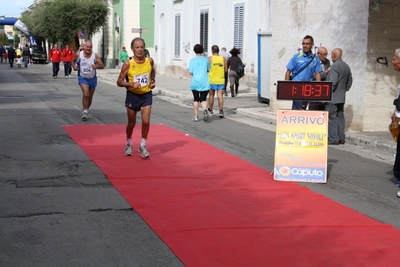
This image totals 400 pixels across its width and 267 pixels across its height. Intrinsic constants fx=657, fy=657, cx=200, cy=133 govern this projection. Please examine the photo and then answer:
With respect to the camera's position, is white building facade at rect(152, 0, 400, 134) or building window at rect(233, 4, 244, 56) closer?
white building facade at rect(152, 0, 400, 134)

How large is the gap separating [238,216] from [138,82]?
12.6ft

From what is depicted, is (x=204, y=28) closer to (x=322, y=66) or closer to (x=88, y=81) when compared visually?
(x=88, y=81)

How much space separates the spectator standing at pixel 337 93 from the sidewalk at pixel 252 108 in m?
0.54

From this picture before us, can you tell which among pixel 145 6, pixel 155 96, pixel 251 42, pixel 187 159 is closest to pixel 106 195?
pixel 187 159

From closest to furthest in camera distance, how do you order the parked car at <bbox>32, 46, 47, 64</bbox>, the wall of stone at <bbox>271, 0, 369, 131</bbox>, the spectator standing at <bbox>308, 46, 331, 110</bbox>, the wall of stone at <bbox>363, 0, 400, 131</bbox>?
1. the spectator standing at <bbox>308, 46, 331, 110</bbox>
2. the wall of stone at <bbox>363, 0, 400, 131</bbox>
3. the wall of stone at <bbox>271, 0, 369, 131</bbox>
4. the parked car at <bbox>32, 46, 47, 64</bbox>

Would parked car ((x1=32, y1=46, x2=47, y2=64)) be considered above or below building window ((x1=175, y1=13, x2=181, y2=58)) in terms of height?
below

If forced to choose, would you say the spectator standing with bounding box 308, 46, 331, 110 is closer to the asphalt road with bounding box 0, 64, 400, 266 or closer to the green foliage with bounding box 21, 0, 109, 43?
the asphalt road with bounding box 0, 64, 400, 266

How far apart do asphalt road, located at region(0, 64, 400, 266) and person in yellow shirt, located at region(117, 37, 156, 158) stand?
991mm

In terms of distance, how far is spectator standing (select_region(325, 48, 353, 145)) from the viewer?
12.9 m

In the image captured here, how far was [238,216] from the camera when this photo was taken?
7.03 metres

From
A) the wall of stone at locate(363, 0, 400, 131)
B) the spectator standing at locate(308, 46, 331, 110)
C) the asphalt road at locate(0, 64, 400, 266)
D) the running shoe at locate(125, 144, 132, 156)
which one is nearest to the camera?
the asphalt road at locate(0, 64, 400, 266)

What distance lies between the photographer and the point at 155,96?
2523cm

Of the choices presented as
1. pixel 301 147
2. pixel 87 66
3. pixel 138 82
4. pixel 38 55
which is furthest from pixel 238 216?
pixel 38 55

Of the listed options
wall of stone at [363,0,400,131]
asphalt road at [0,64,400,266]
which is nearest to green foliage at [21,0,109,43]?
asphalt road at [0,64,400,266]
